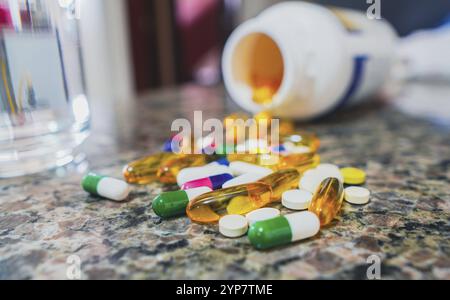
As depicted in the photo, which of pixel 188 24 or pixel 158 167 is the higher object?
pixel 188 24

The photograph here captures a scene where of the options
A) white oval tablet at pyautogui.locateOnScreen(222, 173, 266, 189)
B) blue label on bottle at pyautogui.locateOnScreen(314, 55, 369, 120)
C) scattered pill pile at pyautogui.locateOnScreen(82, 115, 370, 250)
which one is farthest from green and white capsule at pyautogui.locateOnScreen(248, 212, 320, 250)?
blue label on bottle at pyautogui.locateOnScreen(314, 55, 369, 120)

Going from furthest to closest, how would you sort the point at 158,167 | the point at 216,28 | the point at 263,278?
the point at 216,28, the point at 158,167, the point at 263,278

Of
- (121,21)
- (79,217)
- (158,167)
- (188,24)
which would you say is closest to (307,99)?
(158,167)

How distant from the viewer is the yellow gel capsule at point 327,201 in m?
0.37

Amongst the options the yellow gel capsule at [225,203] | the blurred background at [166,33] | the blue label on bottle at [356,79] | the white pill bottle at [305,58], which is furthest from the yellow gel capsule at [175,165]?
the blurred background at [166,33]

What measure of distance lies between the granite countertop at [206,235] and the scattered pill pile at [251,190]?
0.01 meters

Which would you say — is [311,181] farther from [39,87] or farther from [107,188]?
[39,87]

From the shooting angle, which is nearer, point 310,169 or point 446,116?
point 310,169

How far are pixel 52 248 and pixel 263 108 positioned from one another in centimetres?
48

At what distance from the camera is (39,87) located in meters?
0.56

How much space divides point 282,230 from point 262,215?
0.15ft

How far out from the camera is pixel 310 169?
50cm

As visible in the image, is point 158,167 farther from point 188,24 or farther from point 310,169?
point 188,24

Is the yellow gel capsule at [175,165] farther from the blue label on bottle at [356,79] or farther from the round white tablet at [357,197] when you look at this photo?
the blue label on bottle at [356,79]
